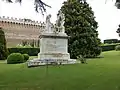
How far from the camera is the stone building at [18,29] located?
65325mm

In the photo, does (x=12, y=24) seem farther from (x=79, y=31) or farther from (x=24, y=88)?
(x=24, y=88)

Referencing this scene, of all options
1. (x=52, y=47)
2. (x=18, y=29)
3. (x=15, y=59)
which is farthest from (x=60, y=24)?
(x=18, y=29)

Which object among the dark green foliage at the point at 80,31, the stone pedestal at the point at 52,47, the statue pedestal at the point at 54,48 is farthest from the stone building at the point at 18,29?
the stone pedestal at the point at 52,47

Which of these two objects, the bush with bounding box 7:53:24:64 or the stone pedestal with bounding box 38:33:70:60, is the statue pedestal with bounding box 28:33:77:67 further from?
the bush with bounding box 7:53:24:64

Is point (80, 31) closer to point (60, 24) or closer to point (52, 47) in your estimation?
point (60, 24)

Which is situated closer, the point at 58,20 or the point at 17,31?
the point at 58,20

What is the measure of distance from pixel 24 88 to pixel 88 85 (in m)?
2.21

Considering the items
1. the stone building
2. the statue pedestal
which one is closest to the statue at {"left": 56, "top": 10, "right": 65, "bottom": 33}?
the statue pedestal

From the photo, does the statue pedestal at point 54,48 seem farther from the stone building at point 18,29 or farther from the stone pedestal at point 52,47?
the stone building at point 18,29

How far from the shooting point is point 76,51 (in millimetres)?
29734

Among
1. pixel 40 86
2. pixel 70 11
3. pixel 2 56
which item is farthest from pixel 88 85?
pixel 2 56

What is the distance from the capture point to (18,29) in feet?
225

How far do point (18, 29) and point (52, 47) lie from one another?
49.5m

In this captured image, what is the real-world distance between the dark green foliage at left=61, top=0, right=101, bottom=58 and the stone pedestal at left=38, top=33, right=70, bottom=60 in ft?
30.8
